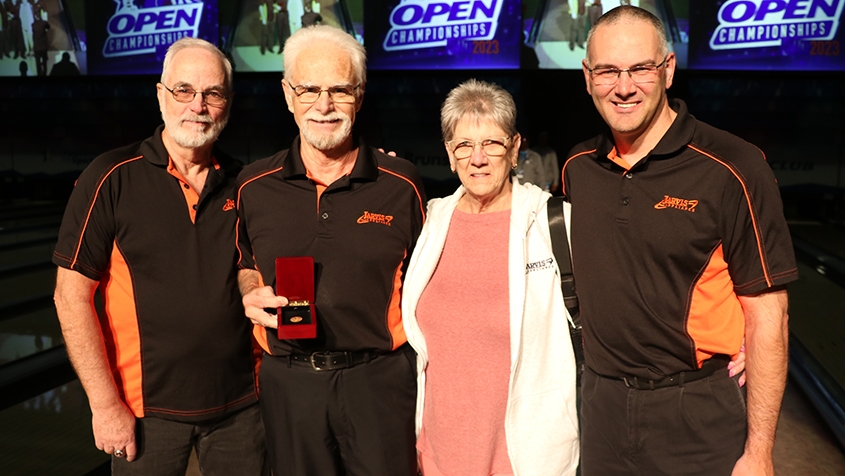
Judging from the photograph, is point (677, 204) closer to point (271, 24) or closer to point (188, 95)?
point (188, 95)

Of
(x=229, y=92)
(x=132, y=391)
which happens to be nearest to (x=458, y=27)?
(x=229, y=92)

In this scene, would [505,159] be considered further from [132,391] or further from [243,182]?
[132,391]

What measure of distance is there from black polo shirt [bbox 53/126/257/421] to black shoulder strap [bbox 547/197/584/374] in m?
1.03

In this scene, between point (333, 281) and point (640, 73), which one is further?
point (333, 281)

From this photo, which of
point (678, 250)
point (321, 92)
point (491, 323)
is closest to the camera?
point (678, 250)

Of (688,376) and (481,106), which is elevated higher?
(481,106)

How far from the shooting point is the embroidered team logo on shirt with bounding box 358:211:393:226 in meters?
1.84

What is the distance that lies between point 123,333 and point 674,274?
1.70m

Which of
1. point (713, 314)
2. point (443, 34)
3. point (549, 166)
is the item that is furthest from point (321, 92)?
point (443, 34)

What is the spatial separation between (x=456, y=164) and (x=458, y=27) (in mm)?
8058

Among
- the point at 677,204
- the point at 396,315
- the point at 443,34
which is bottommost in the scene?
the point at 396,315

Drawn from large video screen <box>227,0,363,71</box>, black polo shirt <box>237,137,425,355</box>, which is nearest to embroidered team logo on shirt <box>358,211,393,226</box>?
black polo shirt <box>237,137,425,355</box>

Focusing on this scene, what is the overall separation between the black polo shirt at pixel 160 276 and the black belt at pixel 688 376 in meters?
1.28

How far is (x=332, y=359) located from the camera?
1798 millimetres
